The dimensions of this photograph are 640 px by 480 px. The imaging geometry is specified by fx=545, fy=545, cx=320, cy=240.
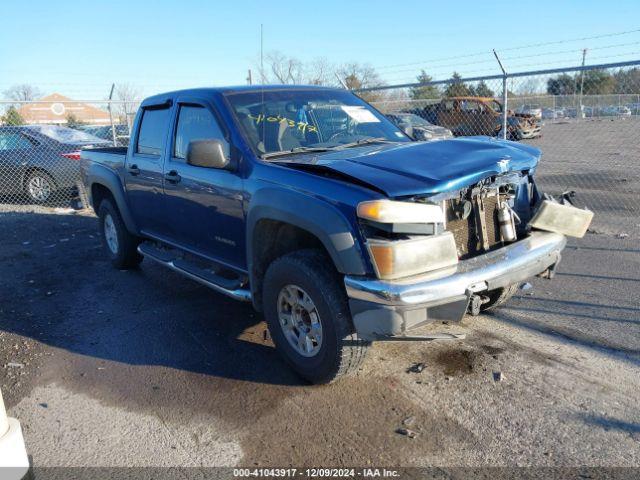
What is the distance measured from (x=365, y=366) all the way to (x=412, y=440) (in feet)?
3.03

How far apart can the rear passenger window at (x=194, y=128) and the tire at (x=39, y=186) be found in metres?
7.30

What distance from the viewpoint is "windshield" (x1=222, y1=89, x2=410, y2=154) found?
4230 millimetres

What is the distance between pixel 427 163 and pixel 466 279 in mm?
771

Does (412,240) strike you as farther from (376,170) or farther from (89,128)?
(89,128)

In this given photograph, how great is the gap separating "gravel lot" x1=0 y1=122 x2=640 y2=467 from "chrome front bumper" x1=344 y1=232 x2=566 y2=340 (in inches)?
24.4

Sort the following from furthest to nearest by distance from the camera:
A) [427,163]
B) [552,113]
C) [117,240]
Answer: [552,113], [117,240], [427,163]

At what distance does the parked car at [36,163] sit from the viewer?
10766mm

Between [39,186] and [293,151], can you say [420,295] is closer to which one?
[293,151]

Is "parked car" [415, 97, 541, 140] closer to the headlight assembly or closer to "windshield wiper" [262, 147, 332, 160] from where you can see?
"windshield wiper" [262, 147, 332, 160]

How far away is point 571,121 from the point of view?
12.7m

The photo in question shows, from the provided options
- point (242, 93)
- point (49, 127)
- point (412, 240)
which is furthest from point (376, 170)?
point (49, 127)

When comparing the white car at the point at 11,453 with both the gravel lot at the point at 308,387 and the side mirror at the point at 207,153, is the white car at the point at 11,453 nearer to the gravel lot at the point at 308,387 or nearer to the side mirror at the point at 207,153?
the gravel lot at the point at 308,387

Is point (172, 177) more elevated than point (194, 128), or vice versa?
point (194, 128)

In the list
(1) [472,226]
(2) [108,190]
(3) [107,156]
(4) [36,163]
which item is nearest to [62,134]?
(4) [36,163]
